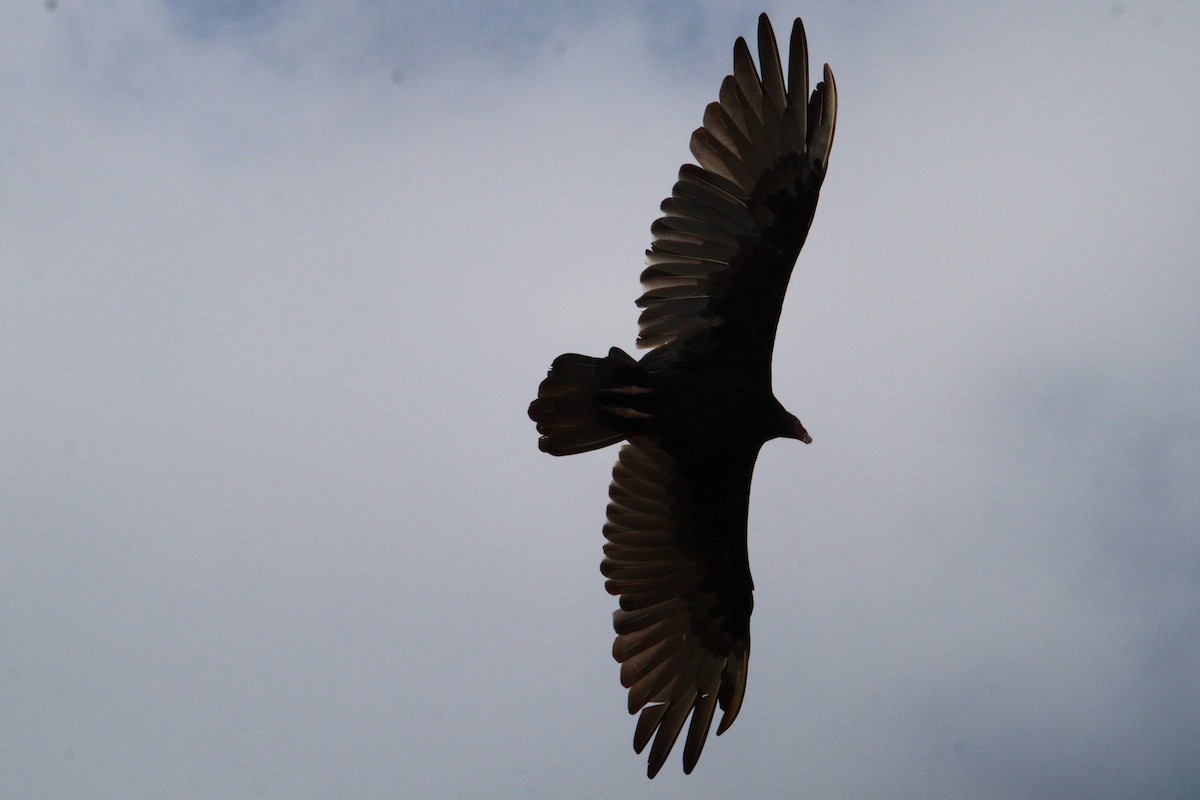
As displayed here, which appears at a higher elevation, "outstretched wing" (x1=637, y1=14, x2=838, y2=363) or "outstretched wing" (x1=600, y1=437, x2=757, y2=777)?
"outstretched wing" (x1=637, y1=14, x2=838, y2=363)

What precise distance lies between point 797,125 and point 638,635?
3506 millimetres

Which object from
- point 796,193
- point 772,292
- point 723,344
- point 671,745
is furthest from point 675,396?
point 671,745

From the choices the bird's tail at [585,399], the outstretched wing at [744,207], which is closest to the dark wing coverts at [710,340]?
the outstretched wing at [744,207]

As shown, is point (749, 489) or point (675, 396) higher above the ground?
point (675, 396)

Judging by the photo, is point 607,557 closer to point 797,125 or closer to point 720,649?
point 720,649

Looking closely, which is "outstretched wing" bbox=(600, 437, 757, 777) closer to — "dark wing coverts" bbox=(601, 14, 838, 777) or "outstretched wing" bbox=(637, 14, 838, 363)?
"dark wing coverts" bbox=(601, 14, 838, 777)

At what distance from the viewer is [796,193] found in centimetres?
708

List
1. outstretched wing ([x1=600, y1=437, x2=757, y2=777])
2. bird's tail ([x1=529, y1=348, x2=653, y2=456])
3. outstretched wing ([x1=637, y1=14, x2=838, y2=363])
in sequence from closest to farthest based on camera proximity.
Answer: outstretched wing ([x1=637, y1=14, x2=838, y2=363]), bird's tail ([x1=529, y1=348, x2=653, y2=456]), outstretched wing ([x1=600, y1=437, x2=757, y2=777])

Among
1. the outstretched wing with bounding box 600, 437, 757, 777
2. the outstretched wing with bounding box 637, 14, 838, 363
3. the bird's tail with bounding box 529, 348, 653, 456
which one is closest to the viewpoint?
the outstretched wing with bounding box 637, 14, 838, 363

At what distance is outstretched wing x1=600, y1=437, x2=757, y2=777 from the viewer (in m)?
7.86

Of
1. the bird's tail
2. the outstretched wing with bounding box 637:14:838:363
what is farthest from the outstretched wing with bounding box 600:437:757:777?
the outstretched wing with bounding box 637:14:838:363

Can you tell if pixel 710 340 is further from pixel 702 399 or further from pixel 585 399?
pixel 585 399

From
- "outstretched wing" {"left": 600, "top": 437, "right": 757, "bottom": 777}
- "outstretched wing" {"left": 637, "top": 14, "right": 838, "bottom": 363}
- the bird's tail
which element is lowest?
"outstretched wing" {"left": 600, "top": 437, "right": 757, "bottom": 777}

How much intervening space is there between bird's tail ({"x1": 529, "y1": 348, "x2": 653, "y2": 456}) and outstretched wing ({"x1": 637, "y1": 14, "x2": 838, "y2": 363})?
38cm
